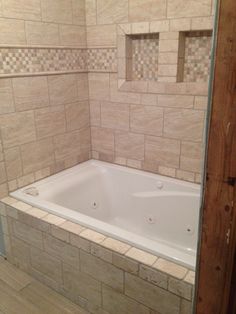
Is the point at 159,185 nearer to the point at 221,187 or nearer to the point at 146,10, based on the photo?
the point at 146,10

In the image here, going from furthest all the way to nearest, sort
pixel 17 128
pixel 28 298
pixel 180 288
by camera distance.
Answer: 1. pixel 17 128
2. pixel 28 298
3. pixel 180 288

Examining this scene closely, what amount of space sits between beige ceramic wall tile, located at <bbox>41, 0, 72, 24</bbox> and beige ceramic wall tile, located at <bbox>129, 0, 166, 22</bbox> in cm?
50

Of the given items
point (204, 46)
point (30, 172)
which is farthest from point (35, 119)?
point (204, 46)

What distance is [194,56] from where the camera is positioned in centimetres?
206

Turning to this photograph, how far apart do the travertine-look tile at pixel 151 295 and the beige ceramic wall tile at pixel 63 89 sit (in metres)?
1.47

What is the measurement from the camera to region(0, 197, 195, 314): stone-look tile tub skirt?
1421 mm

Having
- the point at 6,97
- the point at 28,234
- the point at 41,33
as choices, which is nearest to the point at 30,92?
the point at 6,97

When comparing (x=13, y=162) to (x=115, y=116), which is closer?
(x=13, y=162)

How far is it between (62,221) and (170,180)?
3.10ft

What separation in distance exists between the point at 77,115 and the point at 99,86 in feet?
1.03

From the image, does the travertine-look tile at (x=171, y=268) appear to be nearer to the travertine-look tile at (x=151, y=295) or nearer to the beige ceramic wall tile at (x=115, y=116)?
the travertine-look tile at (x=151, y=295)

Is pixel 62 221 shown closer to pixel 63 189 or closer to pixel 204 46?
pixel 63 189

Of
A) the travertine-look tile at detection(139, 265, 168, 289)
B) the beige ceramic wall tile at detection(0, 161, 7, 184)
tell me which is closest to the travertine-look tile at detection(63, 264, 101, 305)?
the travertine-look tile at detection(139, 265, 168, 289)

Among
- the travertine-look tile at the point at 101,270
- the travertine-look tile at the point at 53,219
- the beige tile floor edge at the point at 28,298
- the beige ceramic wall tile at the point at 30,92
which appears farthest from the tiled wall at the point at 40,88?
the travertine-look tile at the point at 101,270
